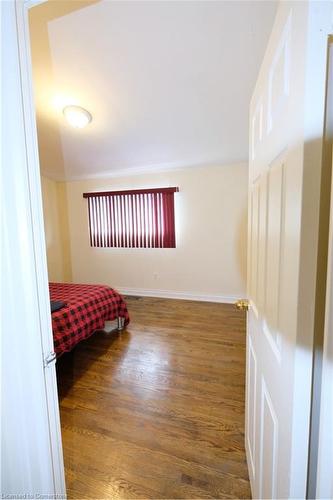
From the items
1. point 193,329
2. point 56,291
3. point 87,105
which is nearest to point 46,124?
point 87,105

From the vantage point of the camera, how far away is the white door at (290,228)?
43 centimetres

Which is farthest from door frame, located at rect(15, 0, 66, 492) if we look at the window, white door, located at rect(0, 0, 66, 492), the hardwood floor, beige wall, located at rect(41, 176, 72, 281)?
beige wall, located at rect(41, 176, 72, 281)

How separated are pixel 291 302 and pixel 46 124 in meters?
3.39

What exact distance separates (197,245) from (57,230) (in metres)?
2.95

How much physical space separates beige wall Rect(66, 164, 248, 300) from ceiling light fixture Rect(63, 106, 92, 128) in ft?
5.14

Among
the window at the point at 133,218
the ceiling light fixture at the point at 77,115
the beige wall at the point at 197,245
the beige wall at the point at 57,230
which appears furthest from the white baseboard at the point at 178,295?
the ceiling light fixture at the point at 77,115

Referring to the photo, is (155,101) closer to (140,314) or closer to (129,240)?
(129,240)

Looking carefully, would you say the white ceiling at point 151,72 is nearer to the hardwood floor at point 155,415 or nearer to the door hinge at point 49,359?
the door hinge at point 49,359

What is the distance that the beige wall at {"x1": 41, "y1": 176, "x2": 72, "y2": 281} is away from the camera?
4.38 meters

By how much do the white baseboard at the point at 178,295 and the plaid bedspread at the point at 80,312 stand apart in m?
1.35

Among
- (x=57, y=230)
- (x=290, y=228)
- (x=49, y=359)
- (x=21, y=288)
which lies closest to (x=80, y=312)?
(x=49, y=359)

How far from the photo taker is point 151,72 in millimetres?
1984

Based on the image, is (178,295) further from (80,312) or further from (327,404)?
(327,404)

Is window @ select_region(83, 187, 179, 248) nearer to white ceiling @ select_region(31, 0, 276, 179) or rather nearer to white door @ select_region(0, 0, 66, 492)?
white ceiling @ select_region(31, 0, 276, 179)
